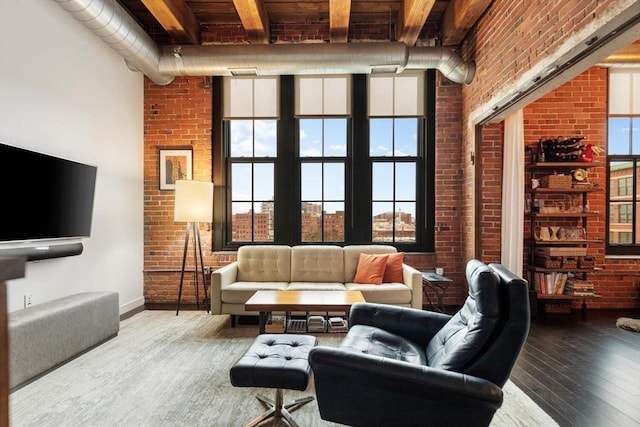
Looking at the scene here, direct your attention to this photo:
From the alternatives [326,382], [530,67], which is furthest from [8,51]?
[530,67]

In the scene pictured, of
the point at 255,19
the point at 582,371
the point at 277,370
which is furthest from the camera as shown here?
the point at 255,19

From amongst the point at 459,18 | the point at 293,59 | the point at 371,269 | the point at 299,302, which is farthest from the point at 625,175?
the point at 299,302

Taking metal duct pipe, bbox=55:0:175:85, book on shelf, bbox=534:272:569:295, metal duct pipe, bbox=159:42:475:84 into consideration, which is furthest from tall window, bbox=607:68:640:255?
metal duct pipe, bbox=55:0:175:85

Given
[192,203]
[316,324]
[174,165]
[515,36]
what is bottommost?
[316,324]

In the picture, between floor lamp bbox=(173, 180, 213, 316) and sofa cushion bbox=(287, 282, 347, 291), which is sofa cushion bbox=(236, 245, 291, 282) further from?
floor lamp bbox=(173, 180, 213, 316)

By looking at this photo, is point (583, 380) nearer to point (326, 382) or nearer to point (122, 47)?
point (326, 382)

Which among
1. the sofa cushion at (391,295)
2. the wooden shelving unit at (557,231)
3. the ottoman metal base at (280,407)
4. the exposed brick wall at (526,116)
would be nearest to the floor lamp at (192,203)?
the sofa cushion at (391,295)

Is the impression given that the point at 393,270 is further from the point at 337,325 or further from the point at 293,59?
the point at 293,59

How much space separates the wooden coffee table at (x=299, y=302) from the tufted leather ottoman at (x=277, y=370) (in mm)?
662

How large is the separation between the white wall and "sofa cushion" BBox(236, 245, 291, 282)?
1538 millimetres

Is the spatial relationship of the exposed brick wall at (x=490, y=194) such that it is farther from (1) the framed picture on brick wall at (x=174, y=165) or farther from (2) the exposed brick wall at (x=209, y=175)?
(1) the framed picture on brick wall at (x=174, y=165)

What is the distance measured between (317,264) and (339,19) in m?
2.98

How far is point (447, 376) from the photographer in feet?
5.24

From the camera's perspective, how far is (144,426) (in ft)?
6.88
